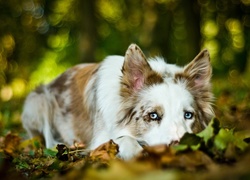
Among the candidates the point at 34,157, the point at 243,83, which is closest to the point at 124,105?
the point at 34,157

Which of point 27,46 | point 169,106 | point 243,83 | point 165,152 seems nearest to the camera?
point 165,152

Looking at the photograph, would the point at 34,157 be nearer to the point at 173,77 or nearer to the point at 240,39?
the point at 173,77

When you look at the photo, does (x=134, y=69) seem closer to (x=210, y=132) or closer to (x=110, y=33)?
(x=210, y=132)

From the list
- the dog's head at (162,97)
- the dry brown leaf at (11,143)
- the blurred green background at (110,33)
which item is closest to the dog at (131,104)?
the dog's head at (162,97)

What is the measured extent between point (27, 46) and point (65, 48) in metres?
2.46

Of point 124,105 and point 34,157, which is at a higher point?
point 124,105

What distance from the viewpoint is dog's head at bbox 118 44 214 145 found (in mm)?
4730

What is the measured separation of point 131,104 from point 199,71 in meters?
0.83

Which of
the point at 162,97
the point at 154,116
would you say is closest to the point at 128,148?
the point at 154,116

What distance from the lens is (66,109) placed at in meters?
7.06

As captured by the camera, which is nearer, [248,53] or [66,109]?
[66,109]

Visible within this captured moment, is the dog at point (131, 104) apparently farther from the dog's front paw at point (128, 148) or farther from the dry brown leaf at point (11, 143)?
the dry brown leaf at point (11, 143)

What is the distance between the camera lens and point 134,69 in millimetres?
5301

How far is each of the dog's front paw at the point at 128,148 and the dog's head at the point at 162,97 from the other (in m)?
0.13
